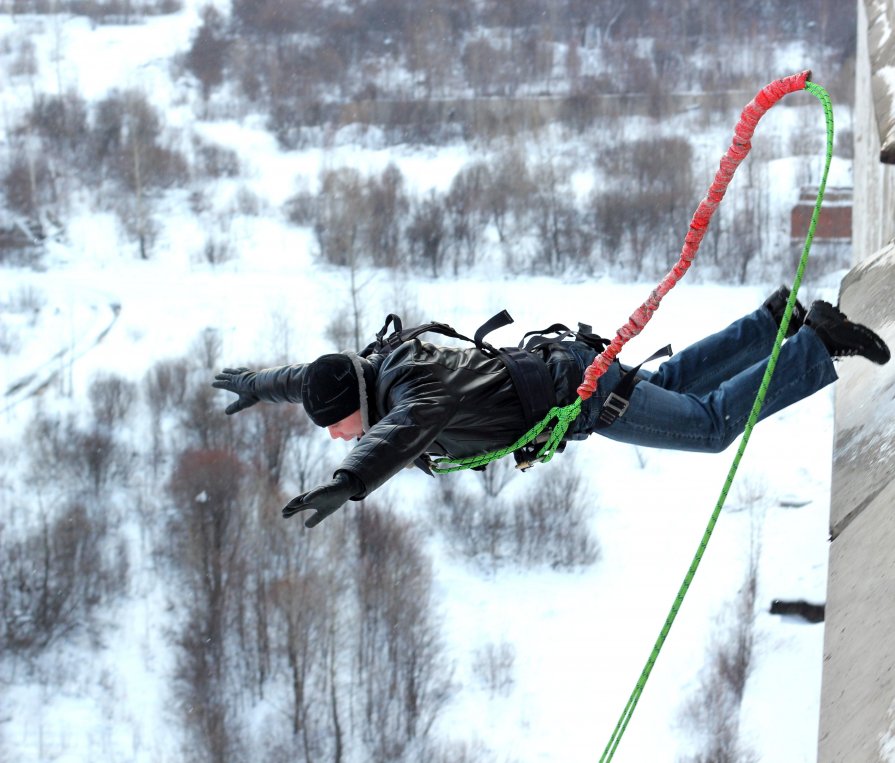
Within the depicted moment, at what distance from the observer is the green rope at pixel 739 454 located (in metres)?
2.03

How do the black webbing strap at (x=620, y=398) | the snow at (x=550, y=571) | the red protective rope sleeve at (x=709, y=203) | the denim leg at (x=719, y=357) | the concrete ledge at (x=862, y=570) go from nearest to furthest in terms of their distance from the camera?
1. the concrete ledge at (x=862, y=570)
2. the red protective rope sleeve at (x=709, y=203)
3. the black webbing strap at (x=620, y=398)
4. the denim leg at (x=719, y=357)
5. the snow at (x=550, y=571)

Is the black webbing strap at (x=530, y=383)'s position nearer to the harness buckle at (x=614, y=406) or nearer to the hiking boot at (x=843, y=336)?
the harness buckle at (x=614, y=406)

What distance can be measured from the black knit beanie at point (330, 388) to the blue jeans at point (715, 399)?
20.8 inches

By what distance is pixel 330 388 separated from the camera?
2428 mm

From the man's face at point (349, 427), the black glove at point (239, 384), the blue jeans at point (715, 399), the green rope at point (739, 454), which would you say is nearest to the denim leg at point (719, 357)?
the blue jeans at point (715, 399)

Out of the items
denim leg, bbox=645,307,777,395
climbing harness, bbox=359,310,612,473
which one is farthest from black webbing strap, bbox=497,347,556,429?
denim leg, bbox=645,307,777,395

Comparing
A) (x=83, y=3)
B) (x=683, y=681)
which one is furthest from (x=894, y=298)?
(x=83, y=3)

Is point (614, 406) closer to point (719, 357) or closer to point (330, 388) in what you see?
point (719, 357)

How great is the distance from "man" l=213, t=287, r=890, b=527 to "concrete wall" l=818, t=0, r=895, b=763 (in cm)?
14

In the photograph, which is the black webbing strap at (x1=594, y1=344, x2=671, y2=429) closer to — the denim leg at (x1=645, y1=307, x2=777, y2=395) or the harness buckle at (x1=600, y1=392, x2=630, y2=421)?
the harness buckle at (x1=600, y1=392, x2=630, y2=421)

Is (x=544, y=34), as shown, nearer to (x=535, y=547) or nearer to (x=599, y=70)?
(x=599, y=70)

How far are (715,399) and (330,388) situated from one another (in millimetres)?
884

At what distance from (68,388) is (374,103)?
1453cm

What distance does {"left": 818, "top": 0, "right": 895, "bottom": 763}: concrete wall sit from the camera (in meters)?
1.54
